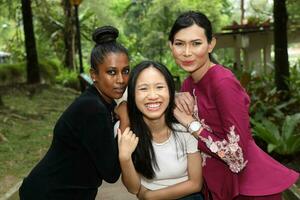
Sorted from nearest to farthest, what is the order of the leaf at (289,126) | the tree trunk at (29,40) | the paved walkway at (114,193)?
the paved walkway at (114,193)
the leaf at (289,126)
the tree trunk at (29,40)

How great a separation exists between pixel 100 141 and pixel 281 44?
25.6 feet

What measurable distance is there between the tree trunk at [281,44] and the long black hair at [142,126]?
7.42m

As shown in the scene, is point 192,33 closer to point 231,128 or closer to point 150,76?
point 150,76

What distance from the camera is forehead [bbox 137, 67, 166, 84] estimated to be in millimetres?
2404

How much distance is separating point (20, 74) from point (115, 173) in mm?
16682

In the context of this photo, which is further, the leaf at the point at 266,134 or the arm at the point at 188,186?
the leaf at the point at 266,134

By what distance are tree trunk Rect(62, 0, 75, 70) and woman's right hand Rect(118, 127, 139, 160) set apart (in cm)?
2267

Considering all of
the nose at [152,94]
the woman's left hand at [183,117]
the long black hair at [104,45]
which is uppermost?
the long black hair at [104,45]

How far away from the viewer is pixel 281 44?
9398 millimetres

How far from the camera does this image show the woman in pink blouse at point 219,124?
2.29 m

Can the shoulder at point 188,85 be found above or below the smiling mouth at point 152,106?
above

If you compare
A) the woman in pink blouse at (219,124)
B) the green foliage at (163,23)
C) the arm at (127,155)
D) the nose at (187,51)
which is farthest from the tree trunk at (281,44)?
the green foliage at (163,23)

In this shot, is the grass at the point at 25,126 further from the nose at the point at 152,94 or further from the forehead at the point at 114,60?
the nose at the point at 152,94

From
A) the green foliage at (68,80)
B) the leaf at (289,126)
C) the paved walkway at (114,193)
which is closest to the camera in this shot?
the paved walkway at (114,193)
